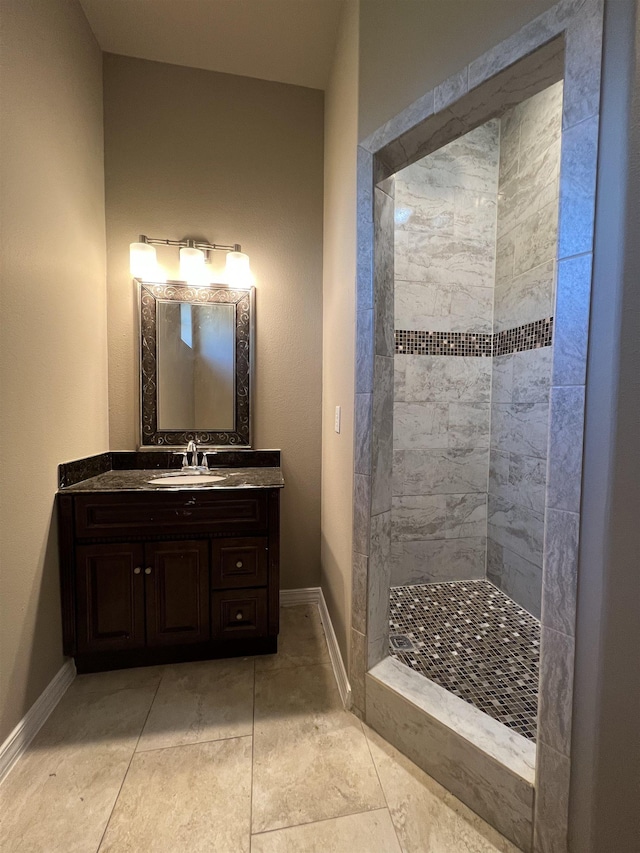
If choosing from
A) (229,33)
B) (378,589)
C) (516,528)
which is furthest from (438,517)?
(229,33)

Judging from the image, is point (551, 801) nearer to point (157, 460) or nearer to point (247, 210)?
point (157, 460)

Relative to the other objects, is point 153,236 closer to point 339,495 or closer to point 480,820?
point 339,495

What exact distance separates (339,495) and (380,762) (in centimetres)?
98

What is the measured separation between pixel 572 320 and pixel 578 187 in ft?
1.02

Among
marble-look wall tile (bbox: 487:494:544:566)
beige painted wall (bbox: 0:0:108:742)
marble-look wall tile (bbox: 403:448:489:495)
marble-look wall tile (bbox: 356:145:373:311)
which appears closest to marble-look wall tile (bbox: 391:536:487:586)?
marble-look wall tile (bbox: 487:494:544:566)

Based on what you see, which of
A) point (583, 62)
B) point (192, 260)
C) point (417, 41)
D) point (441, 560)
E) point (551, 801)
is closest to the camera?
point (583, 62)

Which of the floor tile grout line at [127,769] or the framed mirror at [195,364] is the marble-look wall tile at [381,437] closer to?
the framed mirror at [195,364]

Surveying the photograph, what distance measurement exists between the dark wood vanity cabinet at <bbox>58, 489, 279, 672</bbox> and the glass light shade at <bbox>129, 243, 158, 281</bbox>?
1233 mm

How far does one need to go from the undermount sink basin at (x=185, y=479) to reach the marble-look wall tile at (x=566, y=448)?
4.73 ft

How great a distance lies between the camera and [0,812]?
3.52 feet

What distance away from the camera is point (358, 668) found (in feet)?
4.52

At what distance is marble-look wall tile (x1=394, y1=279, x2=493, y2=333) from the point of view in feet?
7.39

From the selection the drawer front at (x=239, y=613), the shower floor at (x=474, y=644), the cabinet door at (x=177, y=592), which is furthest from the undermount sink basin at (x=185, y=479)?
the shower floor at (x=474, y=644)

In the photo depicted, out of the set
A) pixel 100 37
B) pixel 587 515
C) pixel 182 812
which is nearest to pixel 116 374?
pixel 100 37
